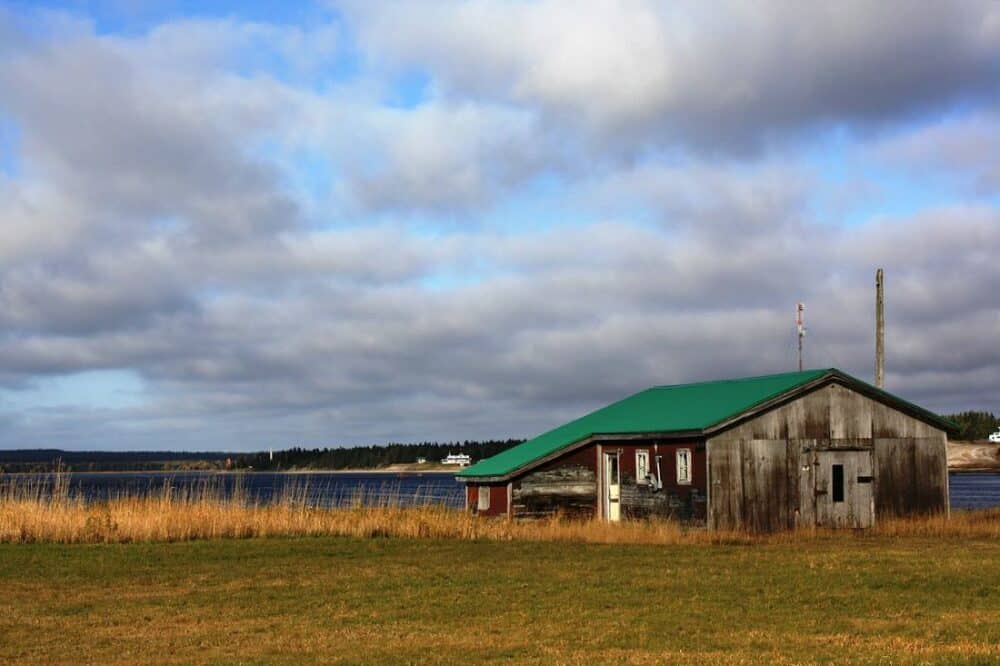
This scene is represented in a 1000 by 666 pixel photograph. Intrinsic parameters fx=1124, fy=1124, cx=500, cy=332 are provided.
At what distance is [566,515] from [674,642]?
23528mm

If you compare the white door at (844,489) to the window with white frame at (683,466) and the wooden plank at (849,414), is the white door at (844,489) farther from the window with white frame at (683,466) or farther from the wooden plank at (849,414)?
the window with white frame at (683,466)

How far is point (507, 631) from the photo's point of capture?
1566cm

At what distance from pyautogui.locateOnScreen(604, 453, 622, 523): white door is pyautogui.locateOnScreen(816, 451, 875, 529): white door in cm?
647

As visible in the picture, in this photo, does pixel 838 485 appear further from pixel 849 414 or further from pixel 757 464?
pixel 757 464

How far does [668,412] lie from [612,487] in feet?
11.2

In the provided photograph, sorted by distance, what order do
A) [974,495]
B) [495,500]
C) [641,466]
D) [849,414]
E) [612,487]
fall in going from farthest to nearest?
[974,495], [495,500], [612,487], [641,466], [849,414]

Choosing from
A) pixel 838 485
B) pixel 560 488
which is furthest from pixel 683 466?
pixel 838 485

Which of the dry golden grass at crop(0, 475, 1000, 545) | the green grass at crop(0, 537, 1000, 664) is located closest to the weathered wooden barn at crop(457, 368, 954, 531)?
the dry golden grass at crop(0, 475, 1000, 545)

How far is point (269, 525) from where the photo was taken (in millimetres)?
30500

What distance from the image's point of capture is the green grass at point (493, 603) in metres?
14.3

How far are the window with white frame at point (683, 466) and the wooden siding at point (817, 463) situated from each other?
923 millimetres

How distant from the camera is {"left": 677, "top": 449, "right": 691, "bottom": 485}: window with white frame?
35.0m

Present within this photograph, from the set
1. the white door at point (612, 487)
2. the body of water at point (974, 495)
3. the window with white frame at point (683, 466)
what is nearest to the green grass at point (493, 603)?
the window with white frame at point (683, 466)

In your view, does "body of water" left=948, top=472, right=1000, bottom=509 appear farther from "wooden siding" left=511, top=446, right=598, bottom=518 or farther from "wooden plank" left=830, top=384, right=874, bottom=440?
"wooden siding" left=511, top=446, right=598, bottom=518
